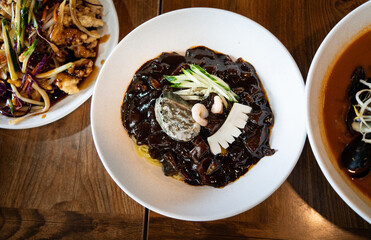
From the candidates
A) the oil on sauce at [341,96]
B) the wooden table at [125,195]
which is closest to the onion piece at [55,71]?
the wooden table at [125,195]

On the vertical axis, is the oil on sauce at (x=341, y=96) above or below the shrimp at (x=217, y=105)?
above

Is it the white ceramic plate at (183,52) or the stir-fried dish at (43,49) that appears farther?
the stir-fried dish at (43,49)

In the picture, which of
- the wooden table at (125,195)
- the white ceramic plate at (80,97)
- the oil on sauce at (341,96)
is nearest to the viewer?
the oil on sauce at (341,96)

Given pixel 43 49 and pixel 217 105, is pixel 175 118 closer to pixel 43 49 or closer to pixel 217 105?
pixel 217 105

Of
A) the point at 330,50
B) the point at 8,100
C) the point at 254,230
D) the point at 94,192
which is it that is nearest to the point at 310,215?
the point at 254,230

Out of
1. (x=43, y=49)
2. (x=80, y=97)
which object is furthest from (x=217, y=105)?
(x=43, y=49)

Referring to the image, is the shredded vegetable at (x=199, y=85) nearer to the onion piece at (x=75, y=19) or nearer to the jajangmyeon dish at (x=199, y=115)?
the jajangmyeon dish at (x=199, y=115)

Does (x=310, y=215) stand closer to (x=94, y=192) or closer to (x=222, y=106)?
(x=222, y=106)
